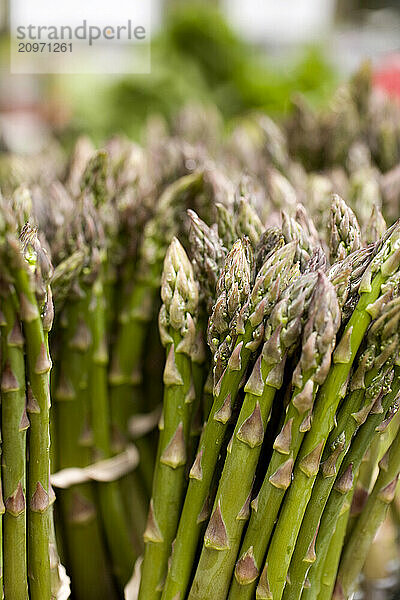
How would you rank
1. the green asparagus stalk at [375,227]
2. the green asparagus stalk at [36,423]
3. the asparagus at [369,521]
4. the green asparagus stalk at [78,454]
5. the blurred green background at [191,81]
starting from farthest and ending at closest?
1. the blurred green background at [191,81]
2. the green asparagus stalk at [78,454]
3. the green asparagus stalk at [375,227]
4. the asparagus at [369,521]
5. the green asparagus stalk at [36,423]

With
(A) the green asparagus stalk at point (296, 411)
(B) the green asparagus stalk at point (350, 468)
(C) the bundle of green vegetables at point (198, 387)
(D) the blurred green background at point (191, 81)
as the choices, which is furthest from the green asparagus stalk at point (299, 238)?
(D) the blurred green background at point (191, 81)

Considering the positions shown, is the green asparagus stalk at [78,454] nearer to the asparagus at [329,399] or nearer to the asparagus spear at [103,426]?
the asparagus spear at [103,426]

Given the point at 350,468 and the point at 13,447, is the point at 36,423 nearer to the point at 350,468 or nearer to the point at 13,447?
the point at 13,447

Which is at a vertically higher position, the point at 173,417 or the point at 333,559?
the point at 173,417

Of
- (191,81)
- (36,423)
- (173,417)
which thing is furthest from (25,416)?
(191,81)

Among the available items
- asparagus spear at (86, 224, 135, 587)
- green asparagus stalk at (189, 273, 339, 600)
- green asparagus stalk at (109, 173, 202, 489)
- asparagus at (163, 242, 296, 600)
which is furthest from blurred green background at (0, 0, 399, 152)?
green asparagus stalk at (189, 273, 339, 600)

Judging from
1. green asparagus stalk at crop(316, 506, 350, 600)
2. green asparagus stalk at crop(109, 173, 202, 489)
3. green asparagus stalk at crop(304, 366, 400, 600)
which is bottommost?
green asparagus stalk at crop(316, 506, 350, 600)

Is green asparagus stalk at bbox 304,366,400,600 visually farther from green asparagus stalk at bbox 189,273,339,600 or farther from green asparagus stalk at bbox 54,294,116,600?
green asparagus stalk at bbox 54,294,116,600
